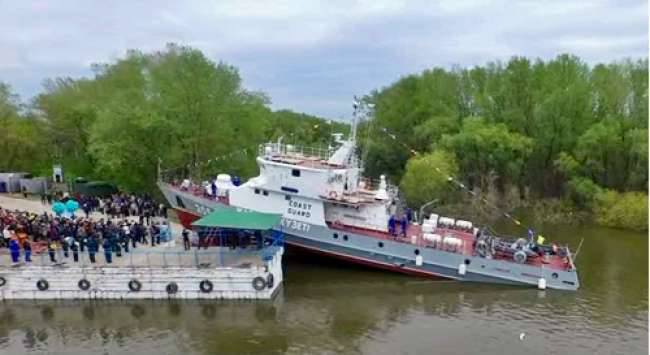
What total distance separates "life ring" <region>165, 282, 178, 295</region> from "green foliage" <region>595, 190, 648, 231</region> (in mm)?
31434

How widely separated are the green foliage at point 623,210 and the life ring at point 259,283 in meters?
28.5

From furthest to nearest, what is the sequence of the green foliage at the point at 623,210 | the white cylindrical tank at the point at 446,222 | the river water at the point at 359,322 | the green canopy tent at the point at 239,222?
the green foliage at the point at 623,210, the white cylindrical tank at the point at 446,222, the green canopy tent at the point at 239,222, the river water at the point at 359,322

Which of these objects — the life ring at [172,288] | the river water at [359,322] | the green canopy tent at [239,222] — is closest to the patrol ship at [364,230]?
the river water at [359,322]

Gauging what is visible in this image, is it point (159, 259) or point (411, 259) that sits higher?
point (159, 259)

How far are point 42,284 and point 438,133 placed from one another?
38546 millimetres

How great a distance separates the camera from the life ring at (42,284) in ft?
79.9

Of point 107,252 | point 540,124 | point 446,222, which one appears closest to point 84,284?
point 107,252

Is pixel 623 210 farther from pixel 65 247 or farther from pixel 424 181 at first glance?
pixel 65 247

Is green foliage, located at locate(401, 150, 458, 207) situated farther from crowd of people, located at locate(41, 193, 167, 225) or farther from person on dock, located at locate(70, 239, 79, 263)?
person on dock, located at locate(70, 239, 79, 263)

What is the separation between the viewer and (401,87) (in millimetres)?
64250

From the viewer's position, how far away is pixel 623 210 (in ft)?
141

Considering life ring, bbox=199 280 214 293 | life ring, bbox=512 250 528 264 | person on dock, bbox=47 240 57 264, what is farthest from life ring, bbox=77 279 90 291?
life ring, bbox=512 250 528 264

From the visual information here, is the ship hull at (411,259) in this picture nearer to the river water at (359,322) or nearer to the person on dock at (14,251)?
the river water at (359,322)

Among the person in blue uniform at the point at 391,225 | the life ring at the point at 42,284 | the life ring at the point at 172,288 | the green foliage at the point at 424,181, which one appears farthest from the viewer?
the green foliage at the point at 424,181
